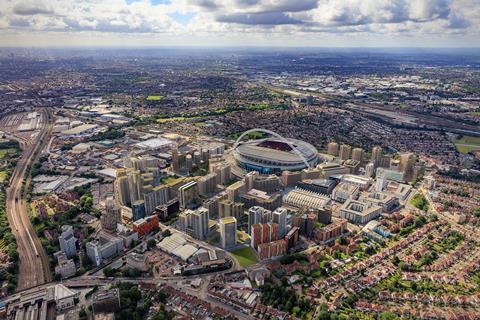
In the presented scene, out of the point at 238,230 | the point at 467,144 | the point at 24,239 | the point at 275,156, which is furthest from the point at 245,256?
the point at 467,144

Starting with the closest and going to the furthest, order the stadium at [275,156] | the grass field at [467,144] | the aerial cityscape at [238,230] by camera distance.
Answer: the aerial cityscape at [238,230]
the stadium at [275,156]
the grass field at [467,144]

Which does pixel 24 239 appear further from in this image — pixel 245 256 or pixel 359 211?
pixel 359 211

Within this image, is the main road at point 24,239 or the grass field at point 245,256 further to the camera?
the grass field at point 245,256

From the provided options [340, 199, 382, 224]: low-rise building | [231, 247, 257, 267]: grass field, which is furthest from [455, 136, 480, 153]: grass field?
[231, 247, 257, 267]: grass field

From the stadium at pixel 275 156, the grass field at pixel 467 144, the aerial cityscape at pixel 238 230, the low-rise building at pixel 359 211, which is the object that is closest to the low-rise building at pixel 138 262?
the aerial cityscape at pixel 238 230

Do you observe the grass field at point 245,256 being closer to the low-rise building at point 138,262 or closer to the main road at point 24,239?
the low-rise building at point 138,262

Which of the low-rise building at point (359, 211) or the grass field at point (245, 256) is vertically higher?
the low-rise building at point (359, 211)

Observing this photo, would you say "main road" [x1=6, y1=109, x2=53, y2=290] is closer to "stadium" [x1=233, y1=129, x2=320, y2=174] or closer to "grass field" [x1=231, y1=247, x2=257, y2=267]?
"grass field" [x1=231, y1=247, x2=257, y2=267]
